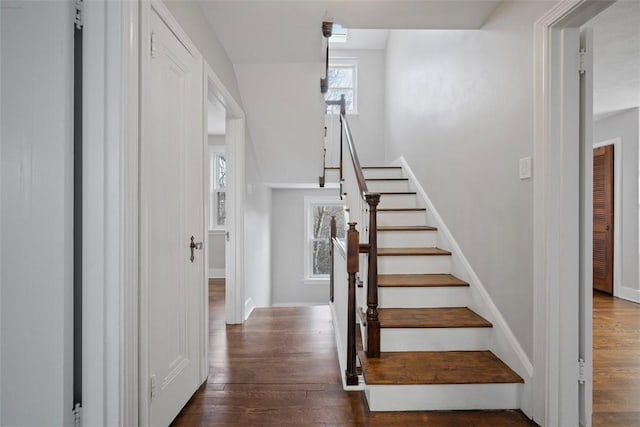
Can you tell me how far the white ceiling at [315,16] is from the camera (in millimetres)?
2148

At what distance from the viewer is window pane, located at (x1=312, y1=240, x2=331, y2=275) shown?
654 centimetres

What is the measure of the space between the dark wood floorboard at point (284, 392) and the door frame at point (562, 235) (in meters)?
0.31

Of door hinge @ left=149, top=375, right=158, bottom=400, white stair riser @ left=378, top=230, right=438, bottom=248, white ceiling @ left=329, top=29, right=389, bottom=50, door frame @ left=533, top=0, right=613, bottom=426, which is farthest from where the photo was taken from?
white ceiling @ left=329, top=29, right=389, bottom=50

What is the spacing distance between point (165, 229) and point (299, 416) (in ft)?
3.97

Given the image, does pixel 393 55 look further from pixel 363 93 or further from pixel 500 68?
pixel 500 68

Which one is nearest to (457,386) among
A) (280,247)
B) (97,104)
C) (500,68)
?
(500,68)

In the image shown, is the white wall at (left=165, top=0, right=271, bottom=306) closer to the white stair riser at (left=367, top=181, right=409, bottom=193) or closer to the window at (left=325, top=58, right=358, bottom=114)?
the white stair riser at (left=367, top=181, right=409, bottom=193)

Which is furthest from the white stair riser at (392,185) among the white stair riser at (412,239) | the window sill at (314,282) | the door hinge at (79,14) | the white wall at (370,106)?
the door hinge at (79,14)

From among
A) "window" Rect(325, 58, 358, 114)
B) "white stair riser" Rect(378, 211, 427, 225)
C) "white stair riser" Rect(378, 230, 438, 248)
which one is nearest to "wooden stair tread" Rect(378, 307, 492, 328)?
"white stair riser" Rect(378, 230, 438, 248)

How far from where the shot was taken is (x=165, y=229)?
69.7 inches

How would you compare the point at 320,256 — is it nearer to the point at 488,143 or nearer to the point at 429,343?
the point at 429,343

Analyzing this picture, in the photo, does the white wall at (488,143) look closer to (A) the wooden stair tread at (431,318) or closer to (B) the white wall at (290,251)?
(A) the wooden stair tread at (431,318)

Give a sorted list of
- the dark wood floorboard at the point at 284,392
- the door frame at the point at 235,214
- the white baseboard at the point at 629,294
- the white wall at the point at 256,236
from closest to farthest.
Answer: the dark wood floorboard at the point at 284,392 < the door frame at the point at 235,214 < the white wall at the point at 256,236 < the white baseboard at the point at 629,294

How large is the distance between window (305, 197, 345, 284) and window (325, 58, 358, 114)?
1777 millimetres
